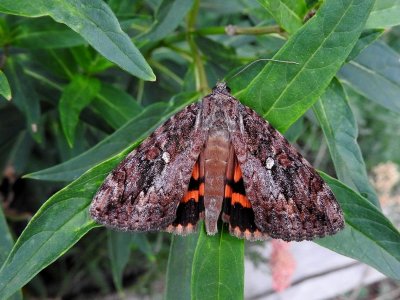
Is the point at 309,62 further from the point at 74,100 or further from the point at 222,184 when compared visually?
the point at 74,100

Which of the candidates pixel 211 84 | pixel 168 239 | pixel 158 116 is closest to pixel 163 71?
pixel 211 84

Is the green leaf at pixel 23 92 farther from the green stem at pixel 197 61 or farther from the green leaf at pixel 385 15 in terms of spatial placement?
the green leaf at pixel 385 15

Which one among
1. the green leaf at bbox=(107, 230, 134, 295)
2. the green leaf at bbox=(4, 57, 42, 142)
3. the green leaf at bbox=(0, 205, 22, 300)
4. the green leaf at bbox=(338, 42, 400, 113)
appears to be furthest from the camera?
the green leaf at bbox=(107, 230, 134, 295)

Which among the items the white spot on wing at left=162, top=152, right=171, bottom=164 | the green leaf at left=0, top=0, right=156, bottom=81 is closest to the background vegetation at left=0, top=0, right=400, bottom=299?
the green leaf at left=0, top=0, right=156, bottom=81

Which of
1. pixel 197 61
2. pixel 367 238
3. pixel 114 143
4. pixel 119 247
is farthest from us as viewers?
pixel 119 247

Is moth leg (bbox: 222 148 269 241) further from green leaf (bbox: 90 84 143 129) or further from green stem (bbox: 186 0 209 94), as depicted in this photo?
green leaf (bbox: 90 84 143 129)

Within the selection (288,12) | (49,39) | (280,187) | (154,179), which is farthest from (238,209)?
(49,39)

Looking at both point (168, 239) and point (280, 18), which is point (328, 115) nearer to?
point (280, 18)
